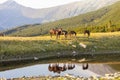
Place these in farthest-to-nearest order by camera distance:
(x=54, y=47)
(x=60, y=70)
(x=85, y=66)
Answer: (x=54, y=47), (x=85, y=66), (x=60, y=70)

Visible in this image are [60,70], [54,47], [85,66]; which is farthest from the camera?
[54,47]

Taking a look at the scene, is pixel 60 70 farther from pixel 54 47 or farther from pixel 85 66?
pixel 54 47

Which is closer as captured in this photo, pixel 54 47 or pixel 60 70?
pixel 60 70

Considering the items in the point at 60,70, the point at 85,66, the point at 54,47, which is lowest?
the point at 85,66

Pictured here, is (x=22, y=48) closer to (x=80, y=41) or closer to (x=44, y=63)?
(x=44, y=63)

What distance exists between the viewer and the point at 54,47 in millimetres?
82188

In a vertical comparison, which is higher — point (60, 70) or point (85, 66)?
point (60, 70)

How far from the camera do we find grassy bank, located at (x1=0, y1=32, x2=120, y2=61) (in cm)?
7403

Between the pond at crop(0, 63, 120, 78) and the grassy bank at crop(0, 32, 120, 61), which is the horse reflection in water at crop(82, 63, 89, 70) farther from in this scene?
the grassy bank at crop(0, 32, 120, 61)

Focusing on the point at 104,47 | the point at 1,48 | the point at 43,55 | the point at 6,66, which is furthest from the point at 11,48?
the point at 104,47

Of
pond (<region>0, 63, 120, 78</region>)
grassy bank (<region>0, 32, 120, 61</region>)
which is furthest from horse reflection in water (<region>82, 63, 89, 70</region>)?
grassy bank (<region>0, 32, 120, 61</region>)

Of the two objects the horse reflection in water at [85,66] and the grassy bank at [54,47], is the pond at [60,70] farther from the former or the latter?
the grassy bank at [54,47]

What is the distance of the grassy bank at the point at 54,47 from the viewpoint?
2914 inches

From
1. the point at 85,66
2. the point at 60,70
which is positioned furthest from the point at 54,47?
the point at 60,70
